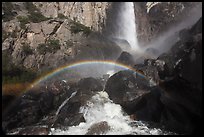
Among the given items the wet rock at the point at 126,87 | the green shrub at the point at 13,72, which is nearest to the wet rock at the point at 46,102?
the wet rock at the point at 126,87

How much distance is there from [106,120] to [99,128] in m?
1.49

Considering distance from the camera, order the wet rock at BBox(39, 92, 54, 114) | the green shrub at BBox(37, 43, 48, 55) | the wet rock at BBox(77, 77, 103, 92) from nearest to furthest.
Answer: the wet rock at BBox(39, 92, 54, 114) < the wet rock at BBox(77, 77, 103, 92) < the green shrub at BBox(37, 43, 48, 55)

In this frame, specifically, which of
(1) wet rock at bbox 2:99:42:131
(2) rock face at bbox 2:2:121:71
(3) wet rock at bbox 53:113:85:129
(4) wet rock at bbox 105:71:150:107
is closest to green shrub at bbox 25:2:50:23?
(2) rock face at bbox 2:2:121:71

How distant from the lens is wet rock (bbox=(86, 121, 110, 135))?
608 inches

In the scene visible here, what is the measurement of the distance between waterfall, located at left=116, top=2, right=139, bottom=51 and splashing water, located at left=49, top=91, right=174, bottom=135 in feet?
88.5

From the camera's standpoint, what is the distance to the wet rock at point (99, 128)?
50.7 ft

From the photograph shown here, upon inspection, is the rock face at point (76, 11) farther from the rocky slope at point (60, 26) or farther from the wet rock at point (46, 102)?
the wet rock at point (46, 102)

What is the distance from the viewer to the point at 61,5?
145 ft

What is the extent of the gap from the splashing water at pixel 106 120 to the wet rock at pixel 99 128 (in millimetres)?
180

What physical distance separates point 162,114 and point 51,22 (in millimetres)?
24934

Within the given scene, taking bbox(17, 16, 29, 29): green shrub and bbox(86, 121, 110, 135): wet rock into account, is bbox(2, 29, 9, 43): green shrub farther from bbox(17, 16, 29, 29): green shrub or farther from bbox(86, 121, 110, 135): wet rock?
bbox(86, 121, 110, 135): wet rock

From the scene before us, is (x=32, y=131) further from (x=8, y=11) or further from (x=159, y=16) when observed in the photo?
(x=159, y=16)

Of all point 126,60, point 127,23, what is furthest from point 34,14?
point 126,60

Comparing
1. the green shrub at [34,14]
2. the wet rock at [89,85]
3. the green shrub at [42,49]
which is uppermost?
the green shrub at [34,14]
